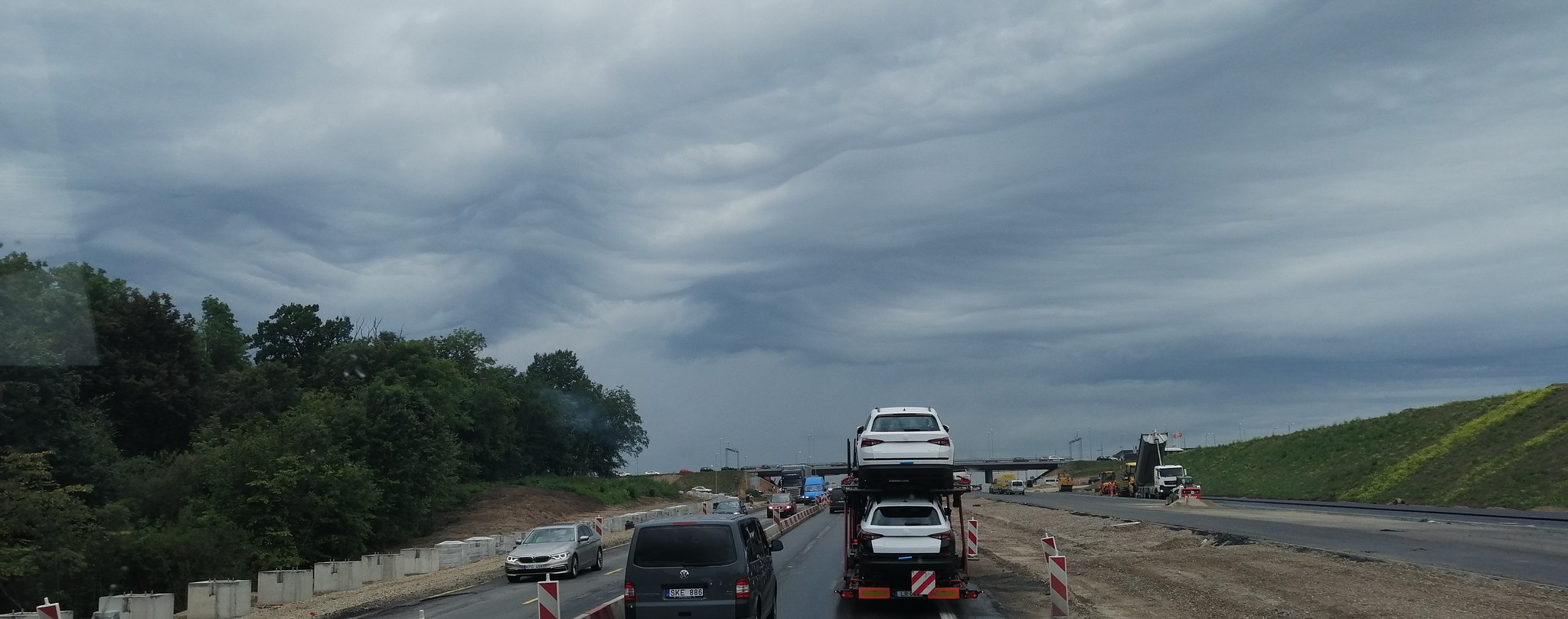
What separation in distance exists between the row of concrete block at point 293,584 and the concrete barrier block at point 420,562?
0.02 m

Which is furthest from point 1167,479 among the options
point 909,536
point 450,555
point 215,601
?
point 215,601

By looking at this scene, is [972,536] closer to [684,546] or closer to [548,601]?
[684,546]

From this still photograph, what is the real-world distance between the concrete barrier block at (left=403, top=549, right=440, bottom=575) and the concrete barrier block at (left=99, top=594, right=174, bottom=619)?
10.3 meters

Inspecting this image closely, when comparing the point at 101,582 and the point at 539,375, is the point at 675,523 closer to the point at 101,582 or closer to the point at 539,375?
the point at 101,582

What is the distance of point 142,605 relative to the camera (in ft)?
80.0

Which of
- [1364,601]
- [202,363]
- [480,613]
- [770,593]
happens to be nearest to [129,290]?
[202,363]

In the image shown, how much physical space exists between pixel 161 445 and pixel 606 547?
104 feet

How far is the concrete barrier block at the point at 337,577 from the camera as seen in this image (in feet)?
102

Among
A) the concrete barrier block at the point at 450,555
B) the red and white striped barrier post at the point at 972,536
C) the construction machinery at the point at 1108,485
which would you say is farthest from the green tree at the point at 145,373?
the construction machinery at the point at 1108,485

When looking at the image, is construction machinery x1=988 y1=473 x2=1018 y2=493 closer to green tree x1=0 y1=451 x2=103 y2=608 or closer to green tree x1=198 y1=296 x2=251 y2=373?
green tree x1=198 y1=296 x2=251 y2=373

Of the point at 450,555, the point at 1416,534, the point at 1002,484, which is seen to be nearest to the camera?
the point at 1416,534

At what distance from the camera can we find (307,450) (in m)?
47.4

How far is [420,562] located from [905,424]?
70.8 feet

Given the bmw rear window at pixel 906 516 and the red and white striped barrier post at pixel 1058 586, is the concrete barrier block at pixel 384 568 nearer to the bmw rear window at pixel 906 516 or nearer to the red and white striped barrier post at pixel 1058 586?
the bmw rear window at pixel 906 516
